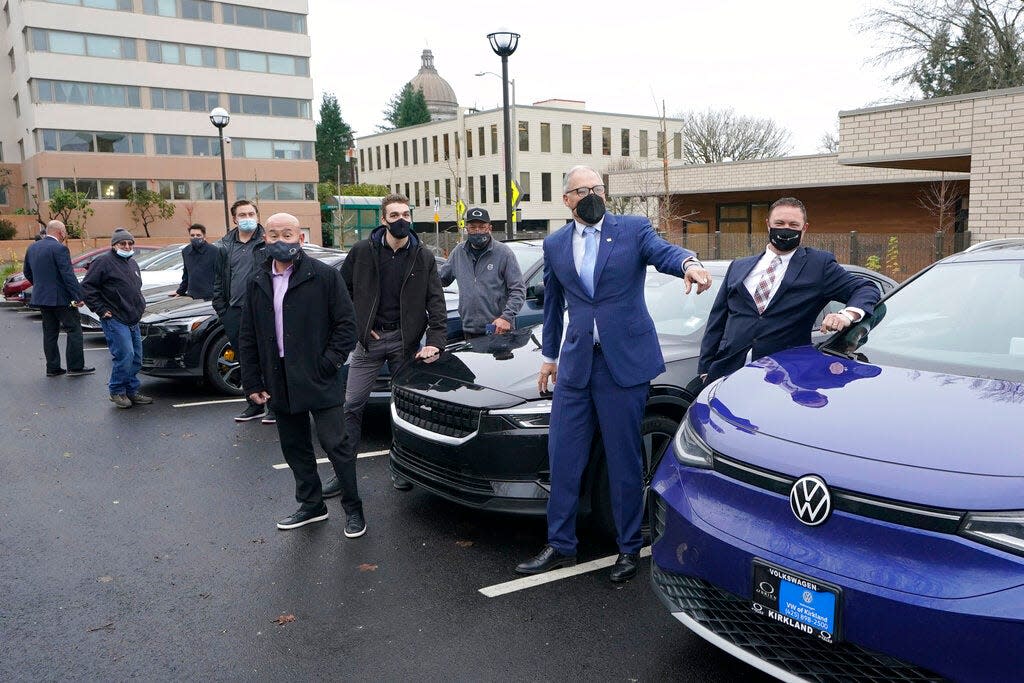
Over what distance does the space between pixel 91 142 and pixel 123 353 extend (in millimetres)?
46831

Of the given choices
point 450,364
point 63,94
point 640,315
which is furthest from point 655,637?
point 63,94

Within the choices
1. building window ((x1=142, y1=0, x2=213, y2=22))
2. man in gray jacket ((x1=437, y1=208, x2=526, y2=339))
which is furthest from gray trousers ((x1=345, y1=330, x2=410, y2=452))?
building window ((x1=142, y1=0, x2=213, y2=22))

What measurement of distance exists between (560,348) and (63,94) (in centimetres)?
5263

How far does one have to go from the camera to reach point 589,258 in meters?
3.98

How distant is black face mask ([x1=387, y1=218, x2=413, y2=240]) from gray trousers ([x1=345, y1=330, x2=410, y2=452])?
2.15 ft

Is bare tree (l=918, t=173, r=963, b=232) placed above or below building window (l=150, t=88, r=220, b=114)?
below

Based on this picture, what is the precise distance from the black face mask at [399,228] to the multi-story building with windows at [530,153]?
2245 inches

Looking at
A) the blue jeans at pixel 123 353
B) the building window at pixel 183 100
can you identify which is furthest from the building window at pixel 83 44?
the blue jeans at pixel 123 353

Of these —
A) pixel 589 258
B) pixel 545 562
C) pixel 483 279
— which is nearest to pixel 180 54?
pixel 483 279

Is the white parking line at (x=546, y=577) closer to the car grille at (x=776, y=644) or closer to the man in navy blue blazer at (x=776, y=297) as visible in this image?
the car grille at (x=776, y=644)

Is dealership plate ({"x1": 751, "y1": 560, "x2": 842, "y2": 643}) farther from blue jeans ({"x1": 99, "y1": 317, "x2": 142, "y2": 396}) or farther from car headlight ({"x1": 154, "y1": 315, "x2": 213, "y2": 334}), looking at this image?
blue jeans ({"x1": 99, "y1": 317, "x2": 142, "y2": 396})

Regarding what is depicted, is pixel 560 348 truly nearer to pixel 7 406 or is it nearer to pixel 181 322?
pixel 181 322

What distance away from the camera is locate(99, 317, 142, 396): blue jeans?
27.0ft

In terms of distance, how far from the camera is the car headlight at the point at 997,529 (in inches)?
85.6
